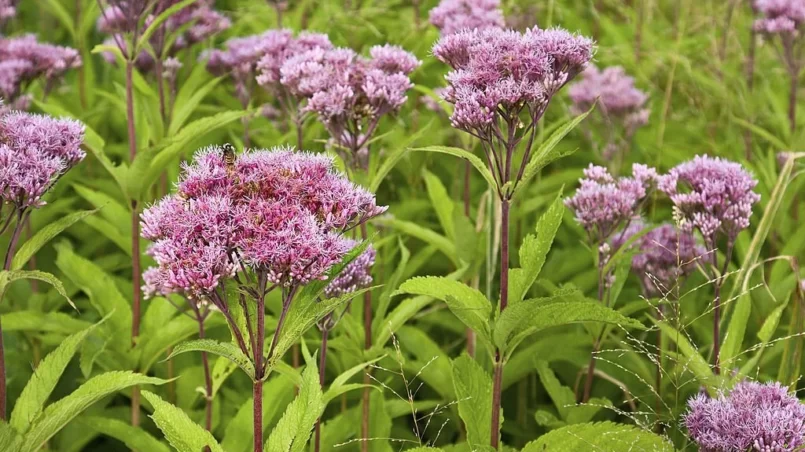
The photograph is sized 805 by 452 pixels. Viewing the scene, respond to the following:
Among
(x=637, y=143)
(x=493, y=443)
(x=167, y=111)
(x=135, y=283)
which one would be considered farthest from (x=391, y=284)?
(x=637, y=143)

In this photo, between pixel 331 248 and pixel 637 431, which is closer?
pixel 331 248

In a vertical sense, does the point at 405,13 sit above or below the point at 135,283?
above

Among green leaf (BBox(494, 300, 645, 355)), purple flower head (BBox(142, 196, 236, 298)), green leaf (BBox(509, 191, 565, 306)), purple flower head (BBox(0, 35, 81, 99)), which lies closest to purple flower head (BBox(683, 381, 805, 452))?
green leaf (BBox(494, 300, 645, 355))

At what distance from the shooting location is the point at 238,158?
7.02 ft

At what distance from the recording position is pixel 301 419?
82.3 inches

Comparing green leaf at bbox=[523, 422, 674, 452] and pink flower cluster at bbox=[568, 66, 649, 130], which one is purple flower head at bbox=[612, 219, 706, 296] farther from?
pink flower cluster at bbox=[568, 66, 649, 130]

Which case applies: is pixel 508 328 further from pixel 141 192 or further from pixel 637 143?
pixel 637 143

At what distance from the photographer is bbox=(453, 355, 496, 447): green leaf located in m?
2.46

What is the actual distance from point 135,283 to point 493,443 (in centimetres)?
164

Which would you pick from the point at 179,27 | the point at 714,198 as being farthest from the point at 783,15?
the point at 179,27

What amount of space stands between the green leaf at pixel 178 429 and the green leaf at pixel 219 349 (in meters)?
0.24

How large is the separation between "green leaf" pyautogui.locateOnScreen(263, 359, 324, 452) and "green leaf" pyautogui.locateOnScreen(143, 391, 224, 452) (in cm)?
16

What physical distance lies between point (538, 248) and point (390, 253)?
1.45m

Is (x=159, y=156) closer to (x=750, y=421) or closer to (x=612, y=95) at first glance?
(x=750, y=421)
